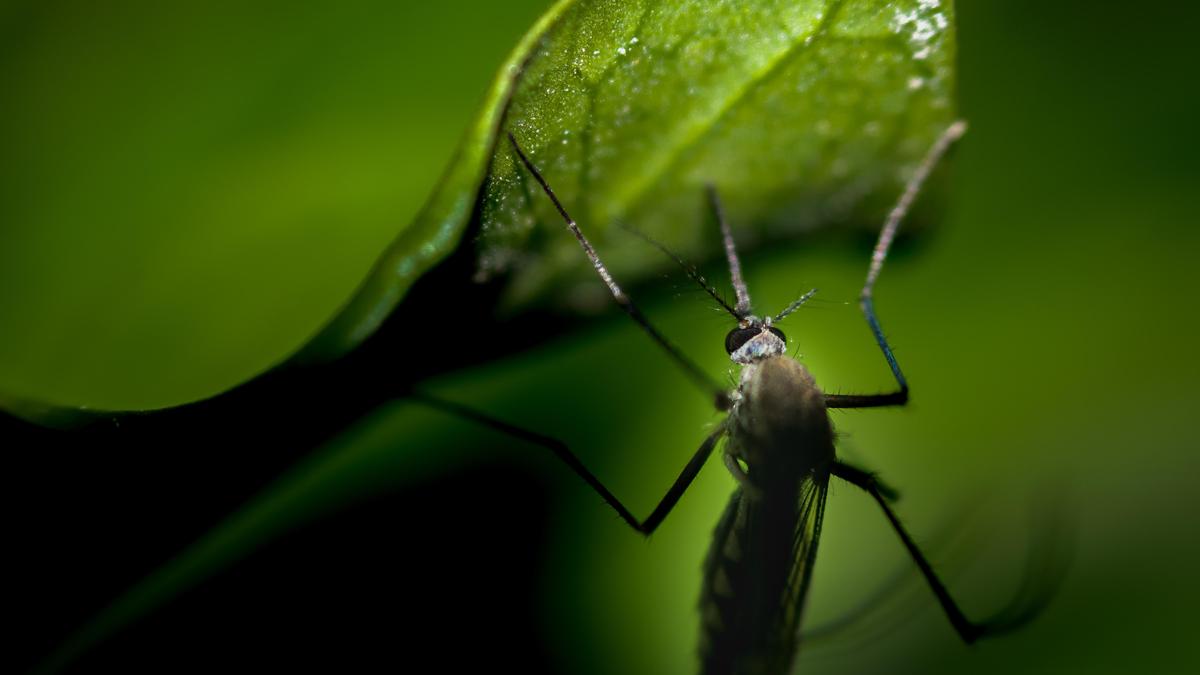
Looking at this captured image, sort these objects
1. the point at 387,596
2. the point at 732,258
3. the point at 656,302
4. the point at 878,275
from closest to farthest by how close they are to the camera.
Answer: the point at 387,596 < the point at 732,258 < the point at 656,302 < the point at 878,275

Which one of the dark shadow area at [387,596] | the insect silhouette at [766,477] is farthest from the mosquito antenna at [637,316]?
the dark shadow area at [387,596]

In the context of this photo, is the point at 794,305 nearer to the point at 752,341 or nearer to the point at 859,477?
the point at 752,341

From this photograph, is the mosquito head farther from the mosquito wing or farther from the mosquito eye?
the mosquito wing

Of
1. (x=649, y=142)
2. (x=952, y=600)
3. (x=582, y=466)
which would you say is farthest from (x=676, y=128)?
(x=952, y=600)

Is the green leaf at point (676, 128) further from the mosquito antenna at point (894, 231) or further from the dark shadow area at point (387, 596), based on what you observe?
the dark shadow area at point (387, 596)

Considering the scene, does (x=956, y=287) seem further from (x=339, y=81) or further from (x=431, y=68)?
(x=339, y=81)

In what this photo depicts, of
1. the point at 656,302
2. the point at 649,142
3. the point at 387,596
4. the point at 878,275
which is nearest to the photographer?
the point at 649,142
